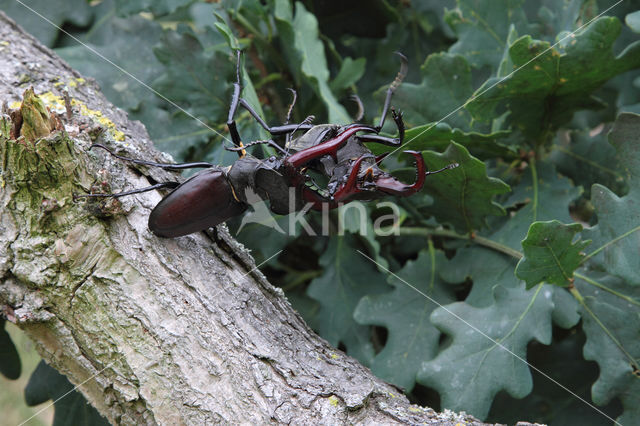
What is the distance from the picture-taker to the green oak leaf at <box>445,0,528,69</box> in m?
2.52

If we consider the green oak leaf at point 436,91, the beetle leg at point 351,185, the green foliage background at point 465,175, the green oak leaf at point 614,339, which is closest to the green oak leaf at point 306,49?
the green foliage background at point 465,175

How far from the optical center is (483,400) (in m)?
1.91

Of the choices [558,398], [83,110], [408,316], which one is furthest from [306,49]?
[558,398]

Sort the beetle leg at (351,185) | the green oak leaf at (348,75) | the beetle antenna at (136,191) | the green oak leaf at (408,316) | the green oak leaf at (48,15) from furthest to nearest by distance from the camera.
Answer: the green oak leaf at (48,15) → the green oak leaf at (348,75) → the green oak leaf at (408,316) → the beetle leg at (351,185) → the beetle antenna at (136,191)

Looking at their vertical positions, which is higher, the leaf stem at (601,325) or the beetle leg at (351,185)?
the beetle leg at (351,185)

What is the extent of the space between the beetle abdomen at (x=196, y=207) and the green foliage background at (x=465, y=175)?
309 millimetres

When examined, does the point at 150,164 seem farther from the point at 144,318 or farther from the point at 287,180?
the point at 144,318

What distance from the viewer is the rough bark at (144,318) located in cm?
156

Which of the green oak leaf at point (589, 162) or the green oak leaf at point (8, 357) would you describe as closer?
the green oak leaf at point (589, 162)

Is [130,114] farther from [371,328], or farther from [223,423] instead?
[223,423]

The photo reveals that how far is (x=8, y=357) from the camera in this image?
252cm

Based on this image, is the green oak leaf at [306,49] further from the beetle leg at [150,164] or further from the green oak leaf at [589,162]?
the green oak leaf at [589,162]

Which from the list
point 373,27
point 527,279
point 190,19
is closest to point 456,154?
point 527,279

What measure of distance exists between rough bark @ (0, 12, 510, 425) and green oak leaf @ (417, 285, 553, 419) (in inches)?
11.5
